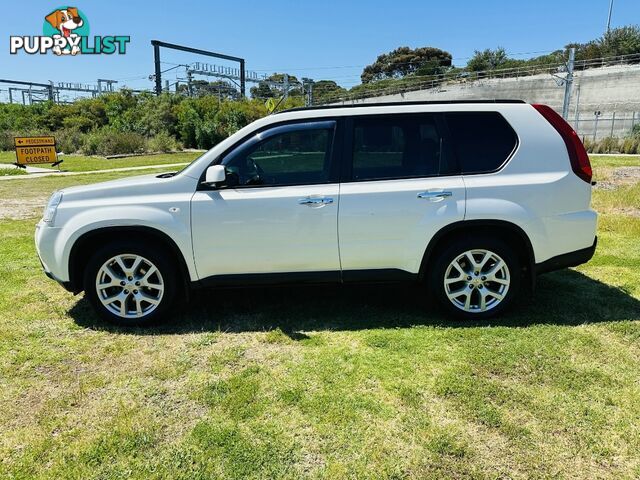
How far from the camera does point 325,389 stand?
10.4ft

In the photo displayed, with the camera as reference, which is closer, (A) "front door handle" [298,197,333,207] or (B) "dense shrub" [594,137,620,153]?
(A) "front door handle" [298,197,333,207]

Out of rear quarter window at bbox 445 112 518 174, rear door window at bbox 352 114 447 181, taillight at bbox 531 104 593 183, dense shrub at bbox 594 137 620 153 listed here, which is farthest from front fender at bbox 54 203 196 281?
dense shrub at bbox 594 137 620 153

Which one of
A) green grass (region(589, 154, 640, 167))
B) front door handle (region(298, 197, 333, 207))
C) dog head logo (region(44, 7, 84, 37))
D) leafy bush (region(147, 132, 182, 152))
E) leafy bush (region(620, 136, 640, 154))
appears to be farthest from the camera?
dog head logo (region(44, 7, 84, 37))

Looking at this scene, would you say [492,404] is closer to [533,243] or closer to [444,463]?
[444,463]

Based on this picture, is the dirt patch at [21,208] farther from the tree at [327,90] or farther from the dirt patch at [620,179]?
the tree at [327,90]

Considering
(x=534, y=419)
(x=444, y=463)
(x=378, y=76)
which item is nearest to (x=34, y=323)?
(x=444, y=463)

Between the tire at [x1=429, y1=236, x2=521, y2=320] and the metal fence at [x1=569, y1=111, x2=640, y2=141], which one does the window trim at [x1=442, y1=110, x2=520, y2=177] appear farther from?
the metal fence at [x1=569, y1=111, x2=640, y2=141]

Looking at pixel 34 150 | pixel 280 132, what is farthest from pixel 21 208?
pixel 34 150

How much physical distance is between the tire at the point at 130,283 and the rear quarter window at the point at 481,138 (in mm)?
2661

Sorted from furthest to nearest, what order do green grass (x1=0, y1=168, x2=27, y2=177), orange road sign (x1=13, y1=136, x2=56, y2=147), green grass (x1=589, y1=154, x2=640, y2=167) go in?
orange road sign (x1=13, y1=136, x2=56, y2=147) < green grass (x1=0, y1=168, x2=27, y2=177) < green grass (x1=589, y1=154, x2=640, y2=167)

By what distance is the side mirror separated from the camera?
380cm

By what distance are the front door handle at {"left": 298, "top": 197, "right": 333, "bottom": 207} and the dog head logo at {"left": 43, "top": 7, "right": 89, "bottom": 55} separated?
38.4 metres

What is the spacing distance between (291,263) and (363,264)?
0.61 meters

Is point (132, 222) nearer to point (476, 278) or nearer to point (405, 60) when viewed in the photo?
point (476, 278)
